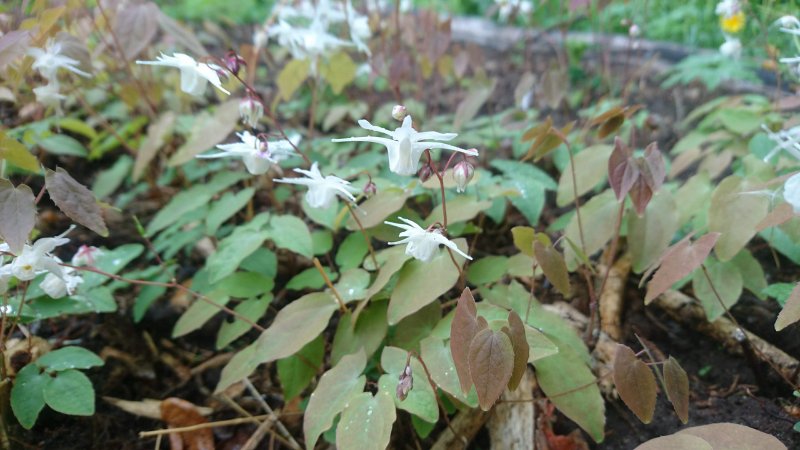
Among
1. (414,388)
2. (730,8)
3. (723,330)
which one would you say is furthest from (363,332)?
(730,8)

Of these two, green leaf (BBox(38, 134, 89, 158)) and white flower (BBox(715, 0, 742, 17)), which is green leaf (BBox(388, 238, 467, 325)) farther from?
white flower (BBox(715, 0, 742, 17))

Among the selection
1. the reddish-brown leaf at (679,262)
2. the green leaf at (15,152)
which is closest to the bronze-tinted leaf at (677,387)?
the reddish-brown leaf at (679,262)

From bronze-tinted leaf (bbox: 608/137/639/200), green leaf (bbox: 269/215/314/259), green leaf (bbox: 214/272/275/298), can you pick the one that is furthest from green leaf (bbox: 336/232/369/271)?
bronze-tinted leaf (bbox: 608/137/639/200)

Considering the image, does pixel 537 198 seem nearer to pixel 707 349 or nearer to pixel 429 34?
pixel 707 349

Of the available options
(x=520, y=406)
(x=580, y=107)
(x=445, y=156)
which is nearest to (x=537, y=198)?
(x=520, y=406)

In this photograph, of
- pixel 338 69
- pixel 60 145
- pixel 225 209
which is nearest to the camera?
pixel 225 209

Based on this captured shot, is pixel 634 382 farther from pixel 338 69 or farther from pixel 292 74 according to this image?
pixel 338 69
